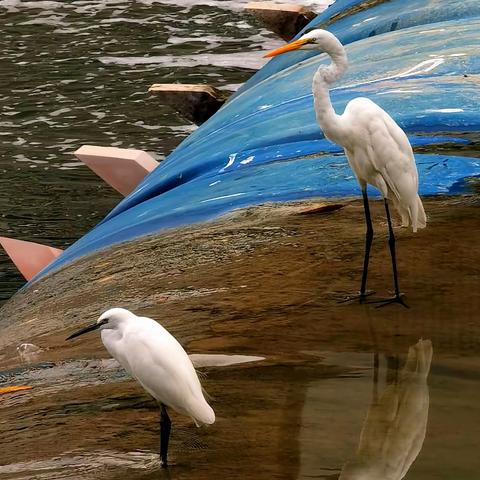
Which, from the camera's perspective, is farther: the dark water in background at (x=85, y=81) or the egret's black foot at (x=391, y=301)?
the dark water in background at (x=85, y=81)

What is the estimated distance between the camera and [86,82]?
1681 cm

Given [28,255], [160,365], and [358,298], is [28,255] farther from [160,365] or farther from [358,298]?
[160,365]

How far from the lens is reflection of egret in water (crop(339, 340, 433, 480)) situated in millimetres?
4387

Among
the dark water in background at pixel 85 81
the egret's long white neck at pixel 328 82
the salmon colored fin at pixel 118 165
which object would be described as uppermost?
the egret's long white neck at pixel 328 82

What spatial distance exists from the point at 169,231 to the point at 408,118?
176 centimetres

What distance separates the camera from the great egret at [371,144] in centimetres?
600

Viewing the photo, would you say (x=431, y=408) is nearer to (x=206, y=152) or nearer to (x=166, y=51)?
(x=206, y=152)

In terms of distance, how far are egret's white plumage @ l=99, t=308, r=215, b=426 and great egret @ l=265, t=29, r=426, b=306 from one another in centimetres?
164

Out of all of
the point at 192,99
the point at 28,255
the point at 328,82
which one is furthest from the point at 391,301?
the point at 192,99

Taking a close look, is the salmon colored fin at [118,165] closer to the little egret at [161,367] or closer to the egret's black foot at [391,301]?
the egret's black foot at [391,301]

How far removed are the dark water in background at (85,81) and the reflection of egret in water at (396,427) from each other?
5.86 metres

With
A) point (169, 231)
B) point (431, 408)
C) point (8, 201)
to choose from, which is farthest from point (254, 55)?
point (431, 408)

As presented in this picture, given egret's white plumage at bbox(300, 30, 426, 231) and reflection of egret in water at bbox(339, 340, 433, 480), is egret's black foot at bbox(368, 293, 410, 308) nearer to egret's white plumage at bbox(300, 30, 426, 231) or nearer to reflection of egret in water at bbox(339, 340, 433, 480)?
egret's white plumage at bbox(300, 30, 426, 231)

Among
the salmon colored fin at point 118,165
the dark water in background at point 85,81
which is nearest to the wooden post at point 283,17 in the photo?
the dark water in background at point 85,81
